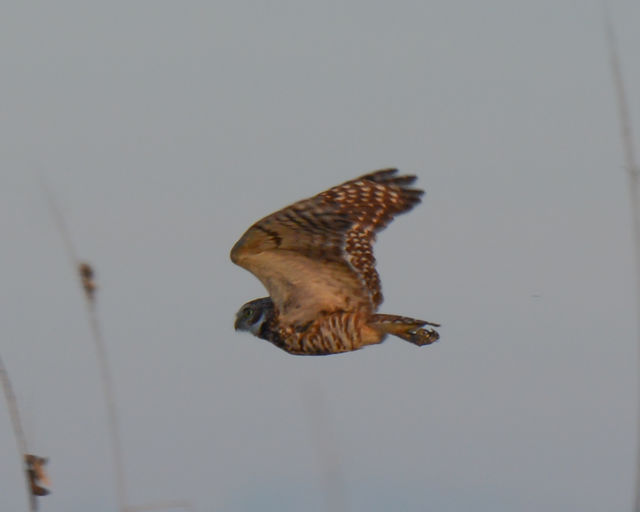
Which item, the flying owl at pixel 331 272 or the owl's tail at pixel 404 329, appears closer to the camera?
the flying owl at pixel 331 272

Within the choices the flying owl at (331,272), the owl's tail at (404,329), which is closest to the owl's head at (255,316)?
the flying owl at (331,272)

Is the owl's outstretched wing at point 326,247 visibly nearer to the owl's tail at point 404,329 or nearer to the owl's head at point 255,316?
the owl's tail at point 404,329

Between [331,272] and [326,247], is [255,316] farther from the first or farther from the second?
[326,247]

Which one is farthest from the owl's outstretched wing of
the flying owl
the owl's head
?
the owl's head

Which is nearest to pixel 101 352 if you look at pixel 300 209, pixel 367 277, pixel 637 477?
pixel 637 477

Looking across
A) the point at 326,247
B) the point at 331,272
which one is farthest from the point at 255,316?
the point at 326,247

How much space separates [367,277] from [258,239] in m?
1.27

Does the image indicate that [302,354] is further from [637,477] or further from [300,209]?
[637,477]

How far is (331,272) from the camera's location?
8.70 meters

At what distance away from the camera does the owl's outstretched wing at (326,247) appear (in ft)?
26.1

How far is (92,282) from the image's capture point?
431 cm

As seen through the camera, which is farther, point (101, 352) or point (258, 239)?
point (258, 239)

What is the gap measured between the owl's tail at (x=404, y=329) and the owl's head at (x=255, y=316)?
0.89 m

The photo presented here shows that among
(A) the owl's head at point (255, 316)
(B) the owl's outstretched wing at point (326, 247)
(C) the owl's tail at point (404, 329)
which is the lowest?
(C) the owl's tail at point (404, 329)
